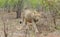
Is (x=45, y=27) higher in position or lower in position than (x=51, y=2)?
lower

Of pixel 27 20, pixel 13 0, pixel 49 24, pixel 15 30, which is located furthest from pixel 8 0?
pixel 27 20

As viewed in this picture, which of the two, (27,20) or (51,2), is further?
(51,2)

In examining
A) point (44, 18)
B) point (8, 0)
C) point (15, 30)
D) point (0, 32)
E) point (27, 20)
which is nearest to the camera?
point (27, 20)

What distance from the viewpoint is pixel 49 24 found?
7066 millimetres

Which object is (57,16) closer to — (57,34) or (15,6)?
(57,34)

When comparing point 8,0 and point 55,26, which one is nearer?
point 55,26

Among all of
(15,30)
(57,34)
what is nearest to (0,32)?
(15,30)

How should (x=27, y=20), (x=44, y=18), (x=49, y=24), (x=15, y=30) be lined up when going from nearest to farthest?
(x=27, y=20) → (x=15, y=30) → (x=49, y=24) → (x=44, y=18)

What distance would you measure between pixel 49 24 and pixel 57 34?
43.1 inches

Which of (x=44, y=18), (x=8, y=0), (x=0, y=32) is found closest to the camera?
(x=0, y=32)

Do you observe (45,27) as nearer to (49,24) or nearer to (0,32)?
(49,24)

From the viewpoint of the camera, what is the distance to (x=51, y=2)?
261 inches

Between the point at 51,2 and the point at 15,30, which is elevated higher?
the point at 51,2

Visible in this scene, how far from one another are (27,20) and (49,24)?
96.4 inches
